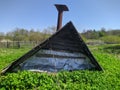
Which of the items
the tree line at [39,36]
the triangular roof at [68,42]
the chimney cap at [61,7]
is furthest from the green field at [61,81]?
the tree line at [39,36]

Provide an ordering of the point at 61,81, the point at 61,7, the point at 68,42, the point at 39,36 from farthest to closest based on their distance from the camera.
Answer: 1. the point at 39,36
2. the point at 61,7
3. the point at 68,42
4. the point at 61,81

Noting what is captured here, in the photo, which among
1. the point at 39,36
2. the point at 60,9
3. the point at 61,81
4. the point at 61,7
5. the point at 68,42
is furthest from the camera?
the point at 39,36

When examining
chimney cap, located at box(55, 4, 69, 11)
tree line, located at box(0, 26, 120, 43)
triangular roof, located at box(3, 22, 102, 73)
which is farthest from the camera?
tree line, located at box(0, 26, 120, 43)

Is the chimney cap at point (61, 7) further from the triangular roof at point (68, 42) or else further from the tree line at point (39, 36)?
the tree line at point (39, 36)

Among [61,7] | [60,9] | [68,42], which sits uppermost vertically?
[61,7]

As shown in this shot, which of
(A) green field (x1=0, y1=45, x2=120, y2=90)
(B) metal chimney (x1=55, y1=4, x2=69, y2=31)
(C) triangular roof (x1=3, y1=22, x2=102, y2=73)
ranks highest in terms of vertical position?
(B) metal chimney (x1=55, y1=4, x2=69, y2=31)

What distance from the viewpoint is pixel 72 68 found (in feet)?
44.8

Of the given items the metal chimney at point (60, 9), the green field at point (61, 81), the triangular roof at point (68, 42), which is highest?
the metal chimney at point (60, 9)

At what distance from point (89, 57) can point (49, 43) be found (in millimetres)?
2360

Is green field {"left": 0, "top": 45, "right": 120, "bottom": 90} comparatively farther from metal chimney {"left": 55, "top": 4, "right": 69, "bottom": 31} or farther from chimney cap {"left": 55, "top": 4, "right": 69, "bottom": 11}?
chimney cap {"left": 55, "top": 4, "right": 69, "bottom": 11}

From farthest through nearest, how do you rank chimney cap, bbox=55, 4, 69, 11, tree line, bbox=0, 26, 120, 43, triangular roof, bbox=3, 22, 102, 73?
tree line, bbox=0, 26, 120, 43, chimney cap, bbox=55, 4, 69, 11, triangular roof, bbox=3, 22, 102, 73

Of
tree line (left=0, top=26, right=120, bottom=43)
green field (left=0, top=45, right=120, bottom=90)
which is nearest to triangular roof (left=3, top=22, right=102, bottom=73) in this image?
green field (left=0, top=45, right=120, bottom=90)

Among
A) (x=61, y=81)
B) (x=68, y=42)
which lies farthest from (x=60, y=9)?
(x=61, y=81)

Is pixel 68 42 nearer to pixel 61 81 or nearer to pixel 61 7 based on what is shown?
pixel 61 81
